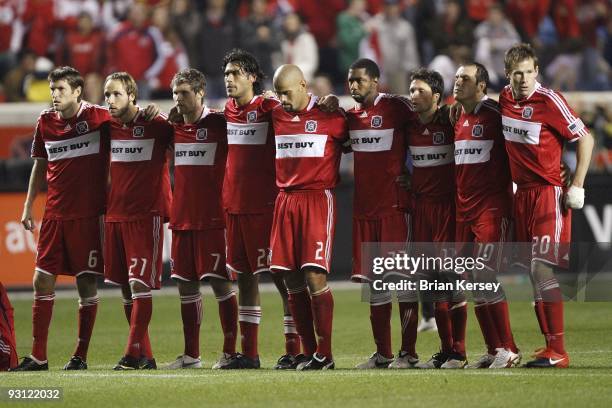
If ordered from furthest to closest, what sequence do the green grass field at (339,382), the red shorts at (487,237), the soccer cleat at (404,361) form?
the soccer cleat at (404,361) < the red shorts at (487,237) < the green grass field at (339,382)

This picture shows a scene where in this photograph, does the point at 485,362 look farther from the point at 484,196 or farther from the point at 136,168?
the point at 136,168

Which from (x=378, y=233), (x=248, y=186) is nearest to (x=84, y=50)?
(x=248, y=186)

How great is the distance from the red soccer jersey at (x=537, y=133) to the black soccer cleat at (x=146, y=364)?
3.20 m

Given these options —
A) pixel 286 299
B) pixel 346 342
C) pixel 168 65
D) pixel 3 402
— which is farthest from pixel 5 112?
pixel 3 402

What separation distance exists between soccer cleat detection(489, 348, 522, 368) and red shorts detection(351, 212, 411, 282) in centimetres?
109

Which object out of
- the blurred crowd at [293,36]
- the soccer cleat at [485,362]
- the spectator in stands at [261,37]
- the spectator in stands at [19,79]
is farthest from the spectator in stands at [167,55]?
the soccer cleat at [485,362]

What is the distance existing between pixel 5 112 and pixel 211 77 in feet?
11.1

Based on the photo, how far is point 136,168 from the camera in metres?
11.0

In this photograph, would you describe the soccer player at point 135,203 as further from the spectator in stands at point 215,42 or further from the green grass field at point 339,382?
the spectator in stands at point 215,42

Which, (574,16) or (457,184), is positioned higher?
(574,16)

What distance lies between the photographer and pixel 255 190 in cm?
1079

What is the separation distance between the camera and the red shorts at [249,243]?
35.2ft

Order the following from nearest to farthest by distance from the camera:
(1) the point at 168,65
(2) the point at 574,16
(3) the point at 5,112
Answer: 1. (3) the point at 5,112
2. (1) the point at 168,65
3. (2) the point at 574,16

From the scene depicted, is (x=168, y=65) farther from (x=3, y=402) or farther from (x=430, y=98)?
(x=3, y=402)
